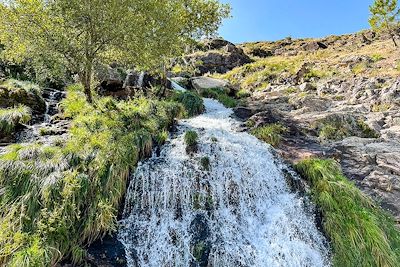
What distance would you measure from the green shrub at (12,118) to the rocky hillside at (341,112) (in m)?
9.08

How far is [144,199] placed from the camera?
9.09 meters

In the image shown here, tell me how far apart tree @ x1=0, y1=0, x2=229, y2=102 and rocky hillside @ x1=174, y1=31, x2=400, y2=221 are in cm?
640

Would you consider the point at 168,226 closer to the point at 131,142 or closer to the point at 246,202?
the point at 246,202

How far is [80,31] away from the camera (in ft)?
42.2

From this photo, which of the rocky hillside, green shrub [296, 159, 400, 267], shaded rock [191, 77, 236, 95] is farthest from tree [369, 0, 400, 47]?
green shrub [296, 159, 400, 267]

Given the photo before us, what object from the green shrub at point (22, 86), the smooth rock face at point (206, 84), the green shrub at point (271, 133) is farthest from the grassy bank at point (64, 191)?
the smooth rock face at point (206, 84)

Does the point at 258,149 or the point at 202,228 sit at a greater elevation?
the point at 258,149

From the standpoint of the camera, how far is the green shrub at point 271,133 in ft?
43.2

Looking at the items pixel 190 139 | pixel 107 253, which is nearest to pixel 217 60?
pixel 190 139

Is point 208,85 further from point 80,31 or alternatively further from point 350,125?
point 80,31

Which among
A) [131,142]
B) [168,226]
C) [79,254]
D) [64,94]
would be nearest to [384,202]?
[168,226]

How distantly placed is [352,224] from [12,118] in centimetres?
1136

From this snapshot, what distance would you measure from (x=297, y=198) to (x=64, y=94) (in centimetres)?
1248

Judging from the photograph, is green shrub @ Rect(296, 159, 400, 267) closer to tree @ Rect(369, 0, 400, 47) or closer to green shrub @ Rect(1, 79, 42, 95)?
green shrub @ Rect(1, 79, 42, 95)
